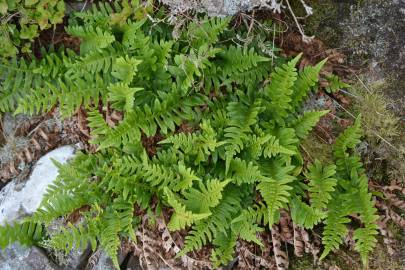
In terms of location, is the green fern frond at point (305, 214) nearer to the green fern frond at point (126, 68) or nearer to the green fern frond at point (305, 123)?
the green fern frond at point (305, 123)

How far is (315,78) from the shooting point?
4727mm

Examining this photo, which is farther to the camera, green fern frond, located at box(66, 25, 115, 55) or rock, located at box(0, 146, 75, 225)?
rock, located at box(0, 146, 75, 225)

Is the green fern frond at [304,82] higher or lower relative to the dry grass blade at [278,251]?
higher

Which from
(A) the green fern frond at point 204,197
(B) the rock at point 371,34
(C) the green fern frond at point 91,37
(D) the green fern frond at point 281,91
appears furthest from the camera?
(B) the rock at point 371,34

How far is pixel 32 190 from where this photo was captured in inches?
210

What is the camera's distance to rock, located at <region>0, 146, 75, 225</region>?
5273mm

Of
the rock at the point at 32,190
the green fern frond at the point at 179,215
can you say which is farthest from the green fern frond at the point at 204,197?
the rock at the point at 32,190

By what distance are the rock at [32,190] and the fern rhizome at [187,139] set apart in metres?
0.26

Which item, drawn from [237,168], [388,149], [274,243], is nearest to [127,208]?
[237,168]

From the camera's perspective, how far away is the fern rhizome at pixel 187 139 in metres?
4.66

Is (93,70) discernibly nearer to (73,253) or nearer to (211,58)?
(211,58)

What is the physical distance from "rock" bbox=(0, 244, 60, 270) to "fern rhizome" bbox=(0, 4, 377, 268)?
0.22m

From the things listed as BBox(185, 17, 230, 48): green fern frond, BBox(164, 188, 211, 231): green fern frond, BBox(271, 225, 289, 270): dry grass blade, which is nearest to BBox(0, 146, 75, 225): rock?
BBox(164, 188, 211, 231): green fern frond

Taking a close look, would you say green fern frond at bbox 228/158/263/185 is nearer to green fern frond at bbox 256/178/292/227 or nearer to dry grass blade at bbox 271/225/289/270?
green fern frond at bbox 256/178/292/227
